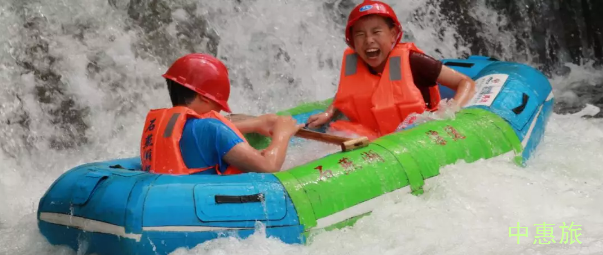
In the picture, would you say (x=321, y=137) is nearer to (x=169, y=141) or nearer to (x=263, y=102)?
(x=169, y=141)

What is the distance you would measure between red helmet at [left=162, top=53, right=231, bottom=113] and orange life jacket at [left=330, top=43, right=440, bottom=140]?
134cm

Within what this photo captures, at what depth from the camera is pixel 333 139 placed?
4.04 metres

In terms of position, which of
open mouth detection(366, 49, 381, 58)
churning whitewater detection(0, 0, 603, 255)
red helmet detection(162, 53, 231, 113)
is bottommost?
churning whitewater detection(0, 0, 603, 255)

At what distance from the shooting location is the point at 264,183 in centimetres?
333

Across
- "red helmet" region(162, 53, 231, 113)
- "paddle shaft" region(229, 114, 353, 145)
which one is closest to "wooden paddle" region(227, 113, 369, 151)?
"paddle shaft" region(229, 114, 353, 145)

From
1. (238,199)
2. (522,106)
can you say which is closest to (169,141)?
(238,199)

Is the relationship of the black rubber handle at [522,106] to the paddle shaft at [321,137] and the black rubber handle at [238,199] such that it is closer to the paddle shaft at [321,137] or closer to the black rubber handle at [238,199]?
the paddle shaft at [321,137]

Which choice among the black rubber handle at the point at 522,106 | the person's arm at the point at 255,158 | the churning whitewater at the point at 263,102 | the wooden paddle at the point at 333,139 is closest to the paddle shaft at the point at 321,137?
the wooden paddle at the point at 333,139

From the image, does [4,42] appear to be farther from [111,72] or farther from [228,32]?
[228,32]

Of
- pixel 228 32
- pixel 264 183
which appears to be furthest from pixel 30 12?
pixel 264 183

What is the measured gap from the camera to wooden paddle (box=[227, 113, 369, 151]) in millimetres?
3725

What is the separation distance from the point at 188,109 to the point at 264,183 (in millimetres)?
522

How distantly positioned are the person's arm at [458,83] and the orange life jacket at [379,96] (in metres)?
0.12

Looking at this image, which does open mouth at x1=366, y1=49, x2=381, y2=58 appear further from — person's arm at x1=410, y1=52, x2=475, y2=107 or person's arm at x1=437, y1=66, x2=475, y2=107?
person's arm at x1=437, y1=66, x2=475, y2=107
